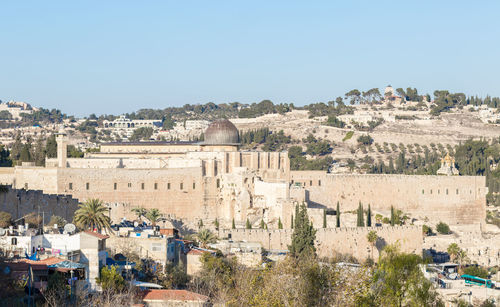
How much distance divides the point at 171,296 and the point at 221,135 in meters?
28.5

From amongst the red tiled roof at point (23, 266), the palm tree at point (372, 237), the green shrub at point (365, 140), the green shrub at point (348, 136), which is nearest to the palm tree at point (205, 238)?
the palm tree at point (372, 237)

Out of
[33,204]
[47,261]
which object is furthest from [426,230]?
[47,261]

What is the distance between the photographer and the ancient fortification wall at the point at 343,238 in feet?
139

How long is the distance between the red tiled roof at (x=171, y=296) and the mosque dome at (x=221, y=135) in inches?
1083

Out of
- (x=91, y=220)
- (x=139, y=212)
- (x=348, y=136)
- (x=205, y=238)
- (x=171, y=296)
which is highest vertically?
(x=348, y=136)

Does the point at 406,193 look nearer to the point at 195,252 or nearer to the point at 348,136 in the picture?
the point at 195,252

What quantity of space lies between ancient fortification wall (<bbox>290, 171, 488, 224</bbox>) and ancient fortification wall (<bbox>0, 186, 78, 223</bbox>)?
17103 mm

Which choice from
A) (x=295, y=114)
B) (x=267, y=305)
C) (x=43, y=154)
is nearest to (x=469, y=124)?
(x=295, y=114)

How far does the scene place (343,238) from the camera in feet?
145

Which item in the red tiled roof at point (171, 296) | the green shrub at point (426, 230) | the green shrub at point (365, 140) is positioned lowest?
the green shrub at point (426, 230)

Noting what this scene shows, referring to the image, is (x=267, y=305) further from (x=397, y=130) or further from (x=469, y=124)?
(x=469, y=124)

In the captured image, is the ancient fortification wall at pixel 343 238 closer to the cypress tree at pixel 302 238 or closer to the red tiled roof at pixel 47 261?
the cypress tree at pixel 302 238

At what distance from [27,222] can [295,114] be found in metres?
80.8

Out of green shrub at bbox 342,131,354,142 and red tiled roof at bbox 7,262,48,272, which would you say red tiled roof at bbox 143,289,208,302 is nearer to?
red tiled roof at bbox 7,262,48,272
